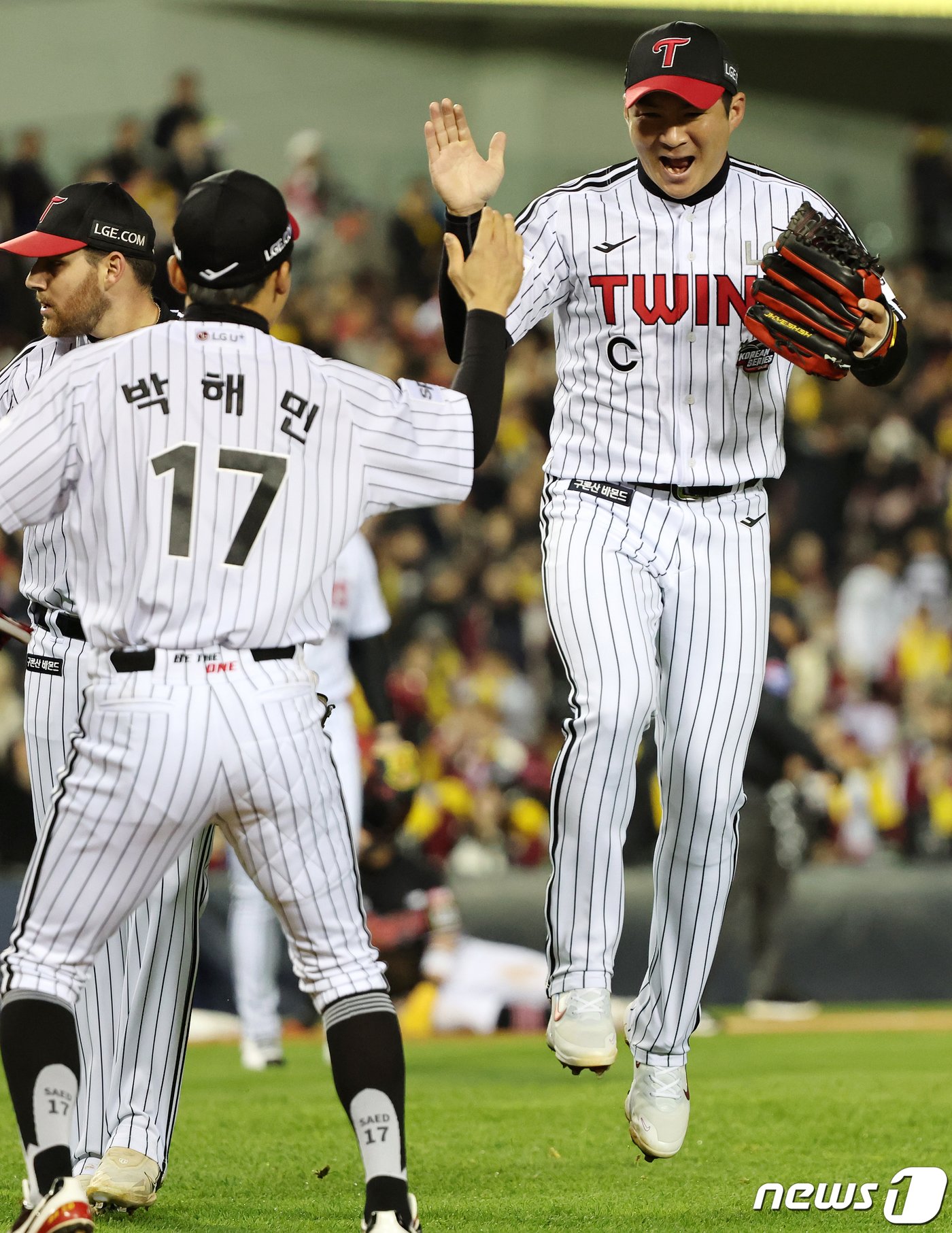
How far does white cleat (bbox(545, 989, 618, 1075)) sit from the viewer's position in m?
4.60

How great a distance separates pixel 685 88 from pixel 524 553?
10.7 meters

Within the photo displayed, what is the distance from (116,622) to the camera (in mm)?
3629

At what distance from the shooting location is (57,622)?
183 inches

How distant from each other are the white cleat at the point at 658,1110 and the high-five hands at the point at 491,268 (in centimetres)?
218

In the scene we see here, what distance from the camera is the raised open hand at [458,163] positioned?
435 centimetres

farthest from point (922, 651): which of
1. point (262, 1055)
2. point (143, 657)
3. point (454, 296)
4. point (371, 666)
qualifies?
point (143, 657)

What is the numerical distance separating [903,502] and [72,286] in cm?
1230

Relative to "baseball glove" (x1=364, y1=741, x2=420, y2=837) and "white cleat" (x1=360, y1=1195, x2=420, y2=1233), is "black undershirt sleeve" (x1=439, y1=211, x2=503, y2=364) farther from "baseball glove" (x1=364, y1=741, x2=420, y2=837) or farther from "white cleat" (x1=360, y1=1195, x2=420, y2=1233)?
"baseball glove" (x1=364, y1=741, x2=420, y2=837)

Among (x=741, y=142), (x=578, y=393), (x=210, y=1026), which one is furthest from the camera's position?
(x=741, y=142)

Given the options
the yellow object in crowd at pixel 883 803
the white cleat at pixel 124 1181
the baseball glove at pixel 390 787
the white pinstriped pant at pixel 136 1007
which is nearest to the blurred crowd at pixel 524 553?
the yellow object in crowd at pixel 883 803

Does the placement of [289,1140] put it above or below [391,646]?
below

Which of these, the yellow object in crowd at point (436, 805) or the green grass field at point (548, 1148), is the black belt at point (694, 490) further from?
the yellow object in crowd at point (436, 805)

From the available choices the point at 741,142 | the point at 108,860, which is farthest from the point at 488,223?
the point at 741,142

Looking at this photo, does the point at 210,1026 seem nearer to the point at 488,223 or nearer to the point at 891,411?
the point at 488,223
